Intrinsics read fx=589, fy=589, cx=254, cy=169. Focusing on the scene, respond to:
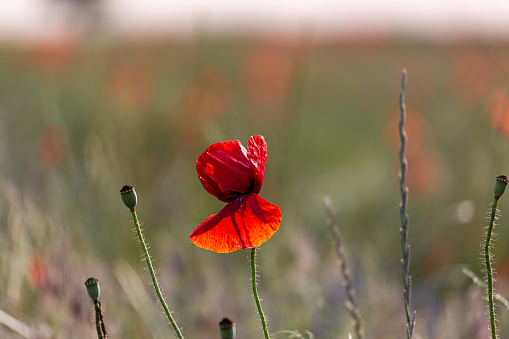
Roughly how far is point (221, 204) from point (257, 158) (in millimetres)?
1835

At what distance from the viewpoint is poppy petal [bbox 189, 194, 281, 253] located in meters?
0.85

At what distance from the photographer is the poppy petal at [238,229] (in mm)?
849

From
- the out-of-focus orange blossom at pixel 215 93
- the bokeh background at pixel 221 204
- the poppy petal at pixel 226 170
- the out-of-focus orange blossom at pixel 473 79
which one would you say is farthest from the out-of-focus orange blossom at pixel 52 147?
the out-of-focus orange blossom at pixel 473 79

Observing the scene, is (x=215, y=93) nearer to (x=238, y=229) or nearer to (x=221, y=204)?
(x=221, y=204)

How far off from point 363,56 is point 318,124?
3.26m

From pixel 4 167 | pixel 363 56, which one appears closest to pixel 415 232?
pixel 4 167

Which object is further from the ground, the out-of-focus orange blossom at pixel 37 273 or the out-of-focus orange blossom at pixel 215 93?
the out-of-focus orange blossom at pixel 215 93

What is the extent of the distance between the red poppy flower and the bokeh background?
514mm

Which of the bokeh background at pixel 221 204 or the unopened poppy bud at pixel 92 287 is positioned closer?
the unopened poppy bud at pixel 92 287

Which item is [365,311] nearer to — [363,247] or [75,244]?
[363,247]

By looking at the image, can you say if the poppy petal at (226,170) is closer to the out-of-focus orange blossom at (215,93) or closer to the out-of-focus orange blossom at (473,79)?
the out-of-focus orange blossom at (215,93)

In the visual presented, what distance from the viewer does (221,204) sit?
275cm

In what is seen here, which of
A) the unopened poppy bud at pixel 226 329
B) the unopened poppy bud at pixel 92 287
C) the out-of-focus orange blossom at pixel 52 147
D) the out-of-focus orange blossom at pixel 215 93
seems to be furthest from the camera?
the out-of-focus orange blossom at pixel 215 93

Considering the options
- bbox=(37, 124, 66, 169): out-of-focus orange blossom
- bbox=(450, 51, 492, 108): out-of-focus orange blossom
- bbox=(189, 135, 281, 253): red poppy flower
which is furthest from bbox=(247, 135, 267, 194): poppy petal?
bbox=(450, 51, 492, 108): out-of-focus orange blossom
